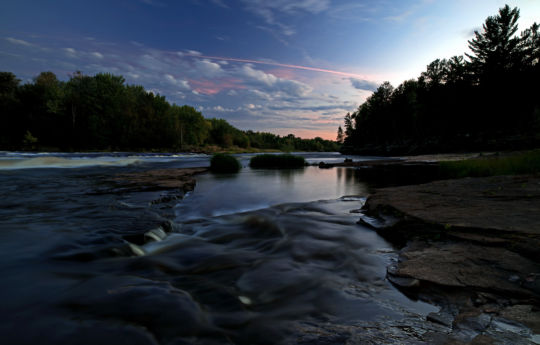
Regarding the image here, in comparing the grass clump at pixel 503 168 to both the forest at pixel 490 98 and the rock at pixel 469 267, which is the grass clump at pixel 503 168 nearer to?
the rock at pixel 469 267

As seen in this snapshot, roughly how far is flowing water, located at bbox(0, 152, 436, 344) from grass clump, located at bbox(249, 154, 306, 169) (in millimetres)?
16524

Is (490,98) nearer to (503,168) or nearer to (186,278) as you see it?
(503,168)

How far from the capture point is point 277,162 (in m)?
22.3

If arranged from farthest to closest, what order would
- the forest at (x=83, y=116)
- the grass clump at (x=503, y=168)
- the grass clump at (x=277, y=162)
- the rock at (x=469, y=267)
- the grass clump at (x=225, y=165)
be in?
1. the forest at (x=83, y=116)
2. the grass clump at (x=277, y=162)
3. the grass clump at (x=225, y=165)
4. the grass clump at (x=503, y=168)
5. the rock at (x=469, y=267)

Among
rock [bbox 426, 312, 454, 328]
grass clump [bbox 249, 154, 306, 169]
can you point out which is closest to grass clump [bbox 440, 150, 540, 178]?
rock [bbox 426, 312, 454, 328]

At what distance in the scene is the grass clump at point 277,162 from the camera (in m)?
21.8

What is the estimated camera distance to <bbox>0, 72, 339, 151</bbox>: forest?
185 feet

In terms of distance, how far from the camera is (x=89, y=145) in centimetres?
6272

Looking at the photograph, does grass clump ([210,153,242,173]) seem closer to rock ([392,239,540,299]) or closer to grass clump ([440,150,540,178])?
grass clump ([440,150,540,178])

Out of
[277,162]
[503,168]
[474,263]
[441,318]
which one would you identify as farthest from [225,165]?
[441,318]

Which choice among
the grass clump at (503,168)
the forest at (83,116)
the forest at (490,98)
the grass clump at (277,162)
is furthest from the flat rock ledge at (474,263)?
the forest at (83,116)

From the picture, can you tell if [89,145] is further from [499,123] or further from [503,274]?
[499,123]

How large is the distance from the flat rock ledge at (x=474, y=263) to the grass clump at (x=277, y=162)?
17.1 meters

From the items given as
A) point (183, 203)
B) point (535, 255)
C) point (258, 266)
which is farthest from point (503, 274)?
point (183, 203)
